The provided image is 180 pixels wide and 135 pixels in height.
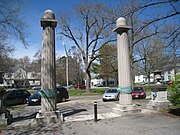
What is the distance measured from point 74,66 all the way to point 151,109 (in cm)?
5048

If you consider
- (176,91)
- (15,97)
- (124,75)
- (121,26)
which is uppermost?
(121,26)

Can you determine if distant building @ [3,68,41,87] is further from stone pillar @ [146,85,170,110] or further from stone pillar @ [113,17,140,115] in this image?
stone pillar @ [113,17,140,115]

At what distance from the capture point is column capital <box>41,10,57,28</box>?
10484 mm

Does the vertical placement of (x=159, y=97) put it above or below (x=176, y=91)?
below

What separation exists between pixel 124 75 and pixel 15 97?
46.9ft

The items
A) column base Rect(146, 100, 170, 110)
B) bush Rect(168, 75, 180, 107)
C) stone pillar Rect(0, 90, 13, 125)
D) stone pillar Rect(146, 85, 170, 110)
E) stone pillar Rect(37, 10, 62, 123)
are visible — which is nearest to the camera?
stone pillar Rect(0, 90, 13, 125)

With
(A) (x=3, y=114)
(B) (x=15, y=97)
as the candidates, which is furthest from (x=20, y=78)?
(A) (x=3, y=114)

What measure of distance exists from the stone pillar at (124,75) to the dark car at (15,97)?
43.2 ft

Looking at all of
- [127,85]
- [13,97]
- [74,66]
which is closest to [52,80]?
[127,85]

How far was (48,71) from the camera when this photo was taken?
33.9ft

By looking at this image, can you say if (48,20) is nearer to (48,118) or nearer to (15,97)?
(48,118)

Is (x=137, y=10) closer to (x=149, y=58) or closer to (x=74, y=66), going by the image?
(x=149, y=58)

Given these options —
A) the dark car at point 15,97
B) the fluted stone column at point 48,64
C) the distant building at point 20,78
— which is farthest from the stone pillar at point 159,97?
the distant building at point 20,78

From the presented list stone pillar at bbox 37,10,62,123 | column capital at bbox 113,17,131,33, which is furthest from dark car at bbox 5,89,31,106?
column capital at bbox 113,17,131,33
